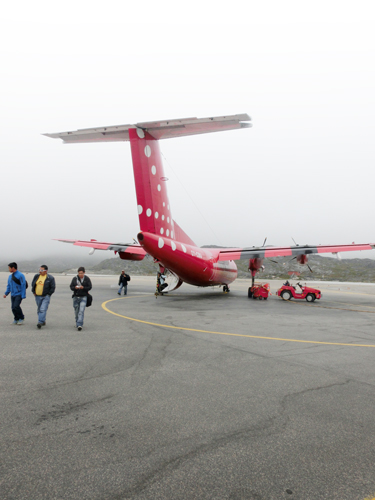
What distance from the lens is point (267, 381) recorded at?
19.0 ft

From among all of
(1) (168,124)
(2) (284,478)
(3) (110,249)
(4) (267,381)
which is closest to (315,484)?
(2) (284,478)

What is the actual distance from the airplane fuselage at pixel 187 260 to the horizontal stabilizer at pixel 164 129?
17.8ft

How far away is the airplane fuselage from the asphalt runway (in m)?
8.51

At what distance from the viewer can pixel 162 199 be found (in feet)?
58.2

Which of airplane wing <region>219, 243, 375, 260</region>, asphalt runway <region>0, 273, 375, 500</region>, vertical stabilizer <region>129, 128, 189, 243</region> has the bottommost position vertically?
asphalt runway <region>0, 273, 375, 500</region>

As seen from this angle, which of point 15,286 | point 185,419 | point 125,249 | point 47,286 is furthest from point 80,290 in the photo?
point 125,249

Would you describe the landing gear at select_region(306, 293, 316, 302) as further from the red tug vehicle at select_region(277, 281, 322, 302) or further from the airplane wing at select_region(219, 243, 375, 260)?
the airplane wing at select_region(219, 243, 375, 260)

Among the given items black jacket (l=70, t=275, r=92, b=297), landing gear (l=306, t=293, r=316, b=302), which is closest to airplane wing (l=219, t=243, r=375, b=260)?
landing gear (l=306, t=293, r=316, b=302)

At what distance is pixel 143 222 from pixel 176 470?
1445cm

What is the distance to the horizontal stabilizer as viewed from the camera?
12.5 metres

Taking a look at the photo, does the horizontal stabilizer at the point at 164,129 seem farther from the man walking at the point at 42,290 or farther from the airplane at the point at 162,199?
the man walking at the point at 42,290

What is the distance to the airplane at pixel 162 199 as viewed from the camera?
14125 millimetres

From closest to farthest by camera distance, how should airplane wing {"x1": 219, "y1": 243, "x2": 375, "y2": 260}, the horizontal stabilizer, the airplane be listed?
the horizontal stabilizer
the airplane
airplane wing {"x1": 219, "y1": 243, "x2": 375, "y2": 260}

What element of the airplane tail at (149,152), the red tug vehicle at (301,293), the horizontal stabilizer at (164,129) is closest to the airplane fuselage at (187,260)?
the airplane tail at (149,152)
